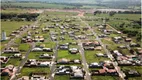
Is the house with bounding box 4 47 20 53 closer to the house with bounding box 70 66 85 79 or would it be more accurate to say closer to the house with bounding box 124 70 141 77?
the house with bounding box 70 66 85 79

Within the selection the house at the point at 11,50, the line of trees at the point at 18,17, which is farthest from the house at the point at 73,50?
the line of trees at the point at 18,17

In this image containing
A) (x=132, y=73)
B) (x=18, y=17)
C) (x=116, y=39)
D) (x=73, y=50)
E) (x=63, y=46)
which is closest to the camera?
(x=132, y=73)

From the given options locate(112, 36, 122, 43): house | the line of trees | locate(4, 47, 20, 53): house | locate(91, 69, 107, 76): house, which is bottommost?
locate(91, 69, 107, 76): house

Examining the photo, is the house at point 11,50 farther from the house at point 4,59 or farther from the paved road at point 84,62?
the paved road at point 84,62

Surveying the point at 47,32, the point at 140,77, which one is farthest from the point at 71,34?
the point at 140,77

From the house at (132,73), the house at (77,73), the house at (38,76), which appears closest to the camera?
the house at (38,76)

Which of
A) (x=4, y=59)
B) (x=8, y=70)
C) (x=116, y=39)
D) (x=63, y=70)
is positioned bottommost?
(x=63, y=70)

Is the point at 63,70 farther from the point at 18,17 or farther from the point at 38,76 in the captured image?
the point at 18,17

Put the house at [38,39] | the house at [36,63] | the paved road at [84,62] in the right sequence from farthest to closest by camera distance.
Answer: the house at [38,39] → the house at [36,63] → the paved road at [84,62]

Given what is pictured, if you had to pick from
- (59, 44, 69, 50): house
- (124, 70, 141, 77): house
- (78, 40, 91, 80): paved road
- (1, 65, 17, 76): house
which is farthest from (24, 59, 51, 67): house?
(124, 70, 141, 77): house

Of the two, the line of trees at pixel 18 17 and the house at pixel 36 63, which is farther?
the line of trees at pixel 18 17

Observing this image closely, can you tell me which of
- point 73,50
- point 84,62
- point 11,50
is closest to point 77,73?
point 84,62

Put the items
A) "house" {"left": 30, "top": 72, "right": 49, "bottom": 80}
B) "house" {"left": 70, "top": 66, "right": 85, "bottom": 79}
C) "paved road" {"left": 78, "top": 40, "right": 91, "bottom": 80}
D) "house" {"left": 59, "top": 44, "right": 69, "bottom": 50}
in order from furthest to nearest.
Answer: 1. "house" {"left": 59, "top": 44, "right": 69, "bottom": 50}
2. "paved road" {"left": 78, "top": 40, "right": 91, "bottom": 80}
3. "house" {"left": 70, "top": 66, "right": 85, "bottom": 79}
4. "house" {"left": 30, "top": 72, "right": 49, "bottom": 80}
